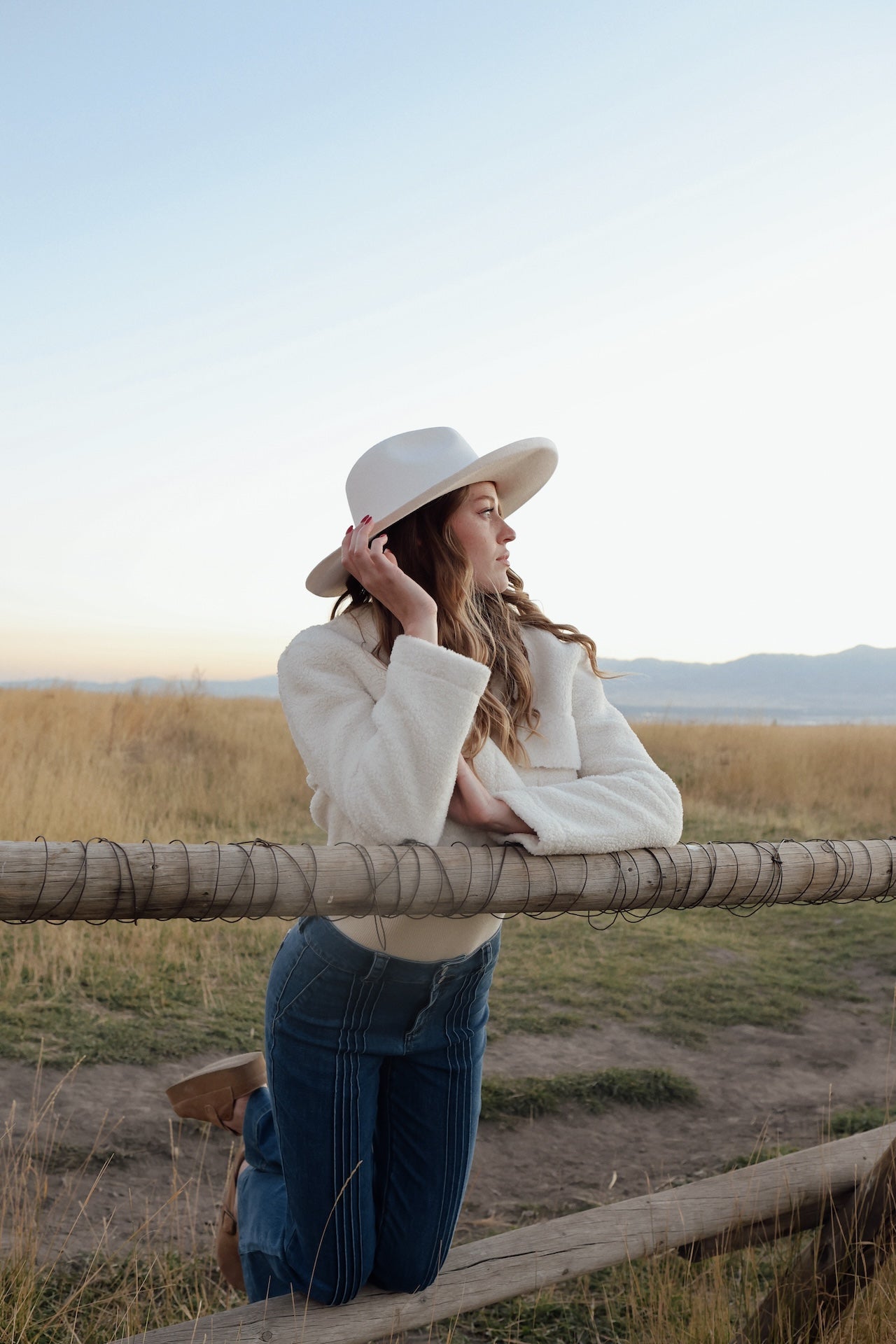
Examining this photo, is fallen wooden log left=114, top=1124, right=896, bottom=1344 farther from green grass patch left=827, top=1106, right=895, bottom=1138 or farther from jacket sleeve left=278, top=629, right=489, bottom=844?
green grass patch left=827, top=1106, right=895, bottom=1138

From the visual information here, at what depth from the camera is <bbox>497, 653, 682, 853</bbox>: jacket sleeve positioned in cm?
176

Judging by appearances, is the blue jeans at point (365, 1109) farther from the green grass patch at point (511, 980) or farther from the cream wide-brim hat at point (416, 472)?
the green grass patch at point (511, 980)

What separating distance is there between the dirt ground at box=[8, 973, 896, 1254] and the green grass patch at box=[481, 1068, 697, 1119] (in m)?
0.07

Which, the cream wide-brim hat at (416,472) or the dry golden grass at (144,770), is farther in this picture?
the dry golden grass at (144,770)

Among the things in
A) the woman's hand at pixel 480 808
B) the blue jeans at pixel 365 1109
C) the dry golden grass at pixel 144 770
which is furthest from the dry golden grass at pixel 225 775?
the woman's hand at pixel 480 808

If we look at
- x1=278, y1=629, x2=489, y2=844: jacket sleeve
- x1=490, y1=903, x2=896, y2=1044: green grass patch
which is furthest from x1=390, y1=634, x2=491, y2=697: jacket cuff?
x1=490, y1=903, x2=896, y2=1044: green grass patch

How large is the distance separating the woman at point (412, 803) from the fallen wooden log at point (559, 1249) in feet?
0.19

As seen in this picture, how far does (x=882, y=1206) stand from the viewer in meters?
2.18

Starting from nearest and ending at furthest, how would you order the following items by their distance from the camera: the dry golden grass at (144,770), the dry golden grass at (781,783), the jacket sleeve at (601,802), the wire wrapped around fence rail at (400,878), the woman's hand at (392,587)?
the wire wrapped around fence rail at (400,878) < the jacket sleeve at (601,802) < the woman's hand at (392,587) < the dry golden grass at (144,770) < the dry golden grass at (781,783)

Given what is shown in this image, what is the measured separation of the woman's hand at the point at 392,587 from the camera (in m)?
1.88

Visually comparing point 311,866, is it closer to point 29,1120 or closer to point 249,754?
point 29,1120

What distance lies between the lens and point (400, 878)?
60.8 inches

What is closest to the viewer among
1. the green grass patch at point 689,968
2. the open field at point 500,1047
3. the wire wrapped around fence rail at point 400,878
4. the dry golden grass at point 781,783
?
the wire wrapped around fence rail at point 400,878

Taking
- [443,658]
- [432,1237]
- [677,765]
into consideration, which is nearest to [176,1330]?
[432,1237]
